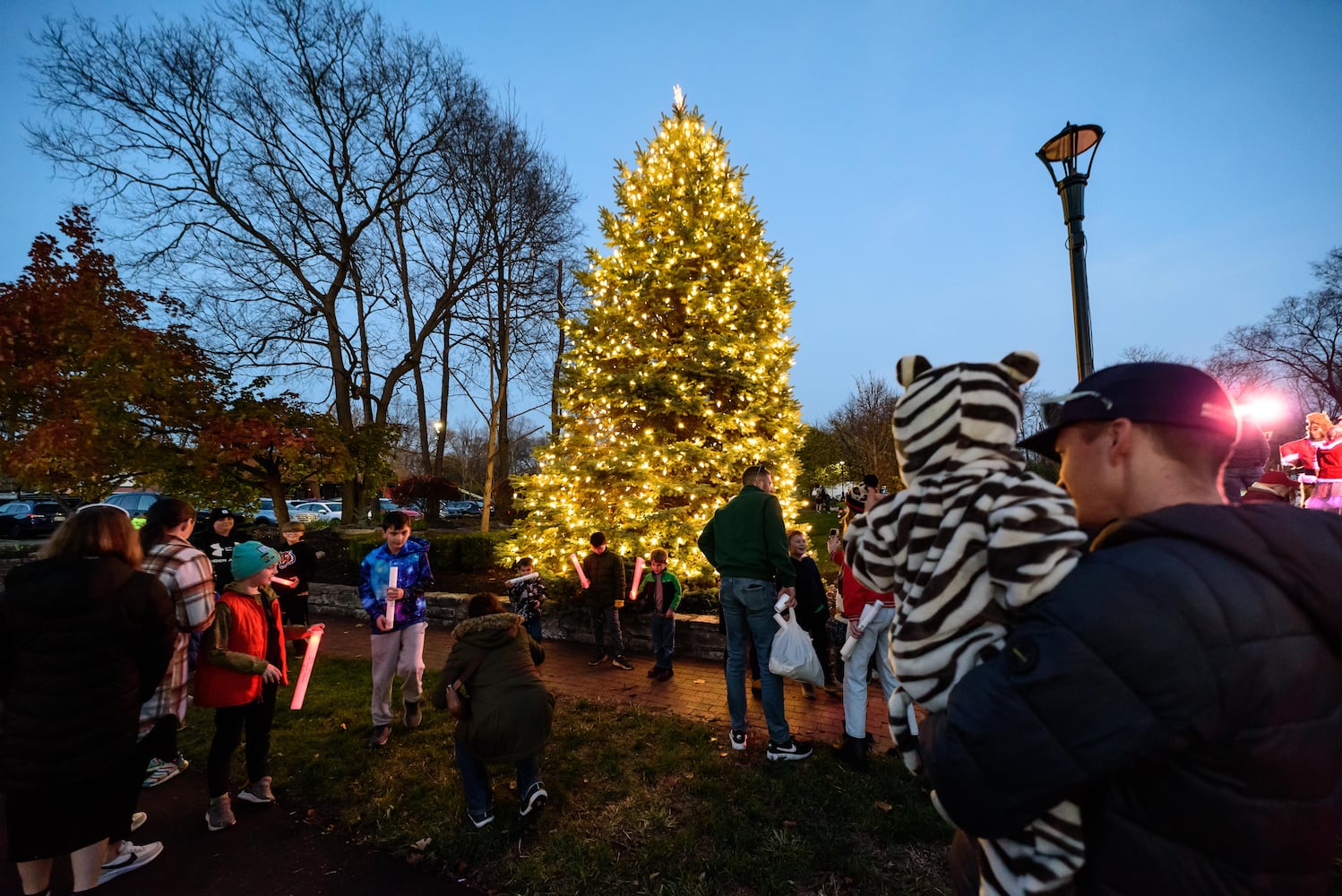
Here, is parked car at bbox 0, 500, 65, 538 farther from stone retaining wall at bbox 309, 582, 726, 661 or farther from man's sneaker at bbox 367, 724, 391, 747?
man's sneaker at bbox 367, 724, 391, 747

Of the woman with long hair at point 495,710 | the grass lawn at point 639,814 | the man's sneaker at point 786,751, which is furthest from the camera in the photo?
the man's sneaker at point 786,751

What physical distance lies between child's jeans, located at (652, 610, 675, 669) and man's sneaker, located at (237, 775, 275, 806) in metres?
3.94

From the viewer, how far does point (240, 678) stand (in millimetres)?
3746

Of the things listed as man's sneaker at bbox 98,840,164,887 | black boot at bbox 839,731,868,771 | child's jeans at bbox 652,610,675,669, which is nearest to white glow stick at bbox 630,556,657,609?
child's jeans at bbox 652,610,675,669

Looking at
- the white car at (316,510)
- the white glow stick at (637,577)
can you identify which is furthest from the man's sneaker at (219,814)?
the white car at (316,510)

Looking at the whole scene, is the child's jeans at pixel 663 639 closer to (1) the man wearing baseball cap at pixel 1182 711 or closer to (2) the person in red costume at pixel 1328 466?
(1) the man wearing baseball cap at pixel 1182 711

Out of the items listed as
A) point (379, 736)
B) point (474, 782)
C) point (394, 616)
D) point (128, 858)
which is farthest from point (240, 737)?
point (474, 782)

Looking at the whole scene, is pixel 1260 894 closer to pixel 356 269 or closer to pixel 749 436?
pixel 749 436

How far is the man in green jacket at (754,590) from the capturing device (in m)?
4.39

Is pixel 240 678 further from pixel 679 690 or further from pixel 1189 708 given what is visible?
pixel 1189 708

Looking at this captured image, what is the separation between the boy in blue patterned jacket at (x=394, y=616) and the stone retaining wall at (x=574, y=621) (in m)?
3.31

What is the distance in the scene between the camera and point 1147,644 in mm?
963

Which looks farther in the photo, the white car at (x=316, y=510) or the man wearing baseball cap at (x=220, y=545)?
the white car at (x=316, y=510)

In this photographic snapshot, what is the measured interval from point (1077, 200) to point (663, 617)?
6343 millimetres
